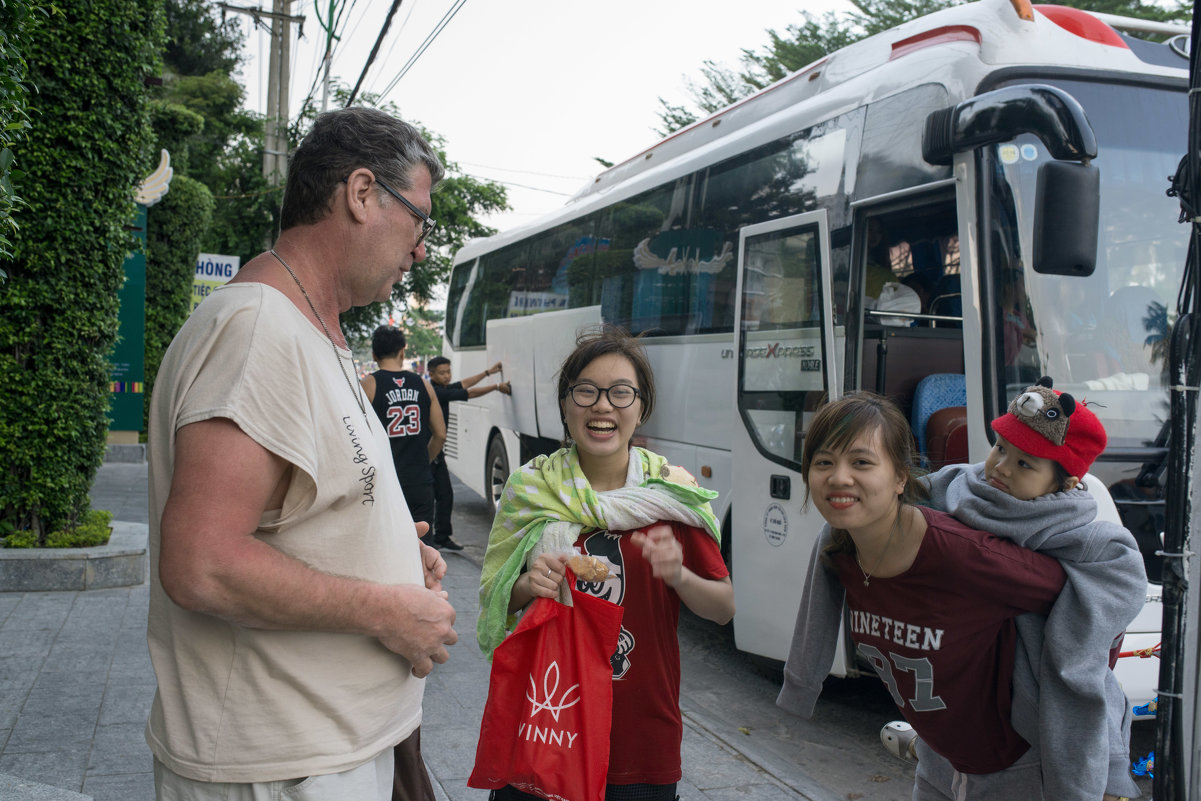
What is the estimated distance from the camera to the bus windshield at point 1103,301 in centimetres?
453

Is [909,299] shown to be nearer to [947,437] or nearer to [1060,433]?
[947,437]

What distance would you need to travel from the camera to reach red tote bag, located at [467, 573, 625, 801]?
2.24 m

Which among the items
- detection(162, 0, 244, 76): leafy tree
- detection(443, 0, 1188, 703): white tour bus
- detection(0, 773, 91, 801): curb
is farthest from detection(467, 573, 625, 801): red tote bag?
detection(162, 0, 244, 76): leafy tree

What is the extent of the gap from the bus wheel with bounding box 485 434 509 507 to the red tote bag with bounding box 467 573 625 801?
9.03 meters

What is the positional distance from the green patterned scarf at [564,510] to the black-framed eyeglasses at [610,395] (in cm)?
17

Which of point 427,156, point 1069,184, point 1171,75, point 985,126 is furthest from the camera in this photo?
point 1171,75

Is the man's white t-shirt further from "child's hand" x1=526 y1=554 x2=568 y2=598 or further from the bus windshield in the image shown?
the bus windshield

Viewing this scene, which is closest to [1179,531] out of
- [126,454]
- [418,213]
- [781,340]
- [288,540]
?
[418,213]

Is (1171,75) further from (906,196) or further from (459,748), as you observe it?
(459,748)

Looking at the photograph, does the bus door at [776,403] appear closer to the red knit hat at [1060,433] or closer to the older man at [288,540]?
the red knit hat at [1060,433]

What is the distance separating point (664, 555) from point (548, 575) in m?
0.29

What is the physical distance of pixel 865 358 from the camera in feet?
18.3

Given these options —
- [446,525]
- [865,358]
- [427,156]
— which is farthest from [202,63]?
[427,156]

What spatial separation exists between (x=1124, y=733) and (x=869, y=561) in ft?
2.28
